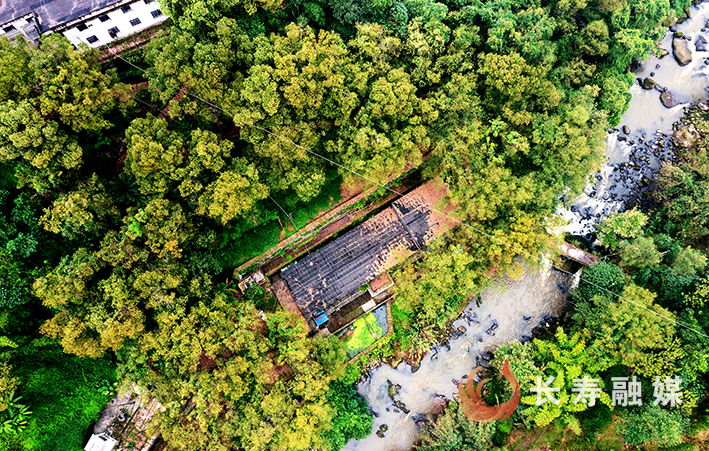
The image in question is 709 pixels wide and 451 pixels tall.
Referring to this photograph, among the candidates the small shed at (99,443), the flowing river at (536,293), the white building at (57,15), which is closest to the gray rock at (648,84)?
the flowing river at (536,293)

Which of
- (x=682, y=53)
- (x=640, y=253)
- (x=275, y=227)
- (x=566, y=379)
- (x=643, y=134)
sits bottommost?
(x=566, y=379)

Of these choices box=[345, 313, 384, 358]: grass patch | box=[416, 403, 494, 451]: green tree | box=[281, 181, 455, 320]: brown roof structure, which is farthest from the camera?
box=[345, 313, 384, 358]: grass patch

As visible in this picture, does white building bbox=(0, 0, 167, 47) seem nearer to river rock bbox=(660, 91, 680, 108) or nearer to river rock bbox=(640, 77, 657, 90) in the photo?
river rock bbox=(640, 77, 657, 90)

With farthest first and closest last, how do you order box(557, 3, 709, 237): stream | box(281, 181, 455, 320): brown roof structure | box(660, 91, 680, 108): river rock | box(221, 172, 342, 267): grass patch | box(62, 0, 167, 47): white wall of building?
box(660, 91, 680, 108): river rock → box(557, 3, 709, 237): stream → box(281, 181, 455, 320): brown roof structure → box(221, 172, 342, 267): grass patch → box(62, 0, 167, 47): white wall of building

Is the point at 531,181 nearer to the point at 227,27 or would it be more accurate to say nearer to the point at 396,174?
the point at 396,174

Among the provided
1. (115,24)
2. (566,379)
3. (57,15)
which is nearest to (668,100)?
(566,379)

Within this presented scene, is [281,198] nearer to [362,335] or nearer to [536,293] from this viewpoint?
[362,335]

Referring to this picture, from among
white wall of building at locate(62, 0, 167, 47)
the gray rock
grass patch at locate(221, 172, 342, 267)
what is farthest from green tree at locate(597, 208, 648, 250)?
white wall of building at locate(62, 0, 167, 47)
